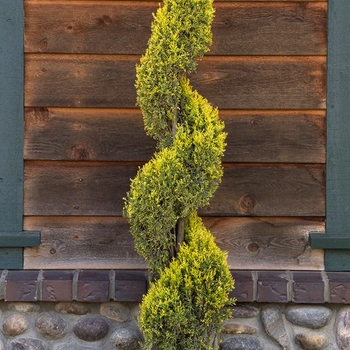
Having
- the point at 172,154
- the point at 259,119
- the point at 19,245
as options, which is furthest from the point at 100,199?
the point at 259,119

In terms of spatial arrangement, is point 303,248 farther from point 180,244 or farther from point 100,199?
point 100,199

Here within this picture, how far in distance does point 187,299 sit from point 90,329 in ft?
2.36

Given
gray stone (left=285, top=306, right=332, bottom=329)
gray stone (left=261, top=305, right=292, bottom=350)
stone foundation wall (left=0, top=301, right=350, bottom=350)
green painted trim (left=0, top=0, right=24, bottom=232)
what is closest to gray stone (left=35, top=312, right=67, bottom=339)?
stone foundation wall (left=0, top=301, right=350, bottom=350)

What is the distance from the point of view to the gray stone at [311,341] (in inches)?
→ 132

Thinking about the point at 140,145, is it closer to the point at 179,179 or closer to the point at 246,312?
the point at 179,179

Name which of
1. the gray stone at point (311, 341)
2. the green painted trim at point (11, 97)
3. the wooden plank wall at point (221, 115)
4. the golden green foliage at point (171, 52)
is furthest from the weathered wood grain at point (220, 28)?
the gray stone at point (311, 341)

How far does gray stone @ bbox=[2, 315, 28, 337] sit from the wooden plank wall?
0.91 ft

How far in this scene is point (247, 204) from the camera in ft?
11.3

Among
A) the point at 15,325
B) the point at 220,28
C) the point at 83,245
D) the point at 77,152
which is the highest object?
the point at 220,28

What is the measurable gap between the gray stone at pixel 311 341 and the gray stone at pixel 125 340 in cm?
82

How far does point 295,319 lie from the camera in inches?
133

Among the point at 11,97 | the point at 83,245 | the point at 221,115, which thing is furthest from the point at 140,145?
the point at 11,97

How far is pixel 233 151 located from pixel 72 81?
907mm

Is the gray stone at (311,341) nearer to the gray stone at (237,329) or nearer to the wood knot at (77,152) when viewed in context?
the gray stone at (237,329)
